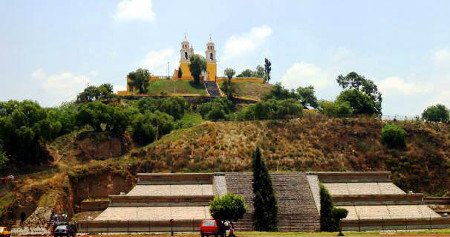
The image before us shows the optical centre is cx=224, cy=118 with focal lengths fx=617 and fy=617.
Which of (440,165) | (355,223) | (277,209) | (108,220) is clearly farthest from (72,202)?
(440,165)

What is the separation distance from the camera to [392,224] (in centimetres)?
4569

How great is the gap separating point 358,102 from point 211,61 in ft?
149

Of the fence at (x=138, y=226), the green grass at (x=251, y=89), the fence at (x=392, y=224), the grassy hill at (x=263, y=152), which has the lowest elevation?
the fence at (x=392, y=224)

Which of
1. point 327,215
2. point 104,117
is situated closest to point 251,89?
point 104,117

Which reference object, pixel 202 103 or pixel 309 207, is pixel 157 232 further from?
pixel 202 103

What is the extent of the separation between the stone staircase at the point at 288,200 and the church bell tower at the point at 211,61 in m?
67.4

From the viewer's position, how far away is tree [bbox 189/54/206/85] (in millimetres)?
112250

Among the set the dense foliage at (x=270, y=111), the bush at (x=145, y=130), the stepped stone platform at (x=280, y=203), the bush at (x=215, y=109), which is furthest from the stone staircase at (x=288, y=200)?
the bush at (x=215, y=109)

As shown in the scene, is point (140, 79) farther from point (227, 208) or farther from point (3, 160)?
point (227, 208)

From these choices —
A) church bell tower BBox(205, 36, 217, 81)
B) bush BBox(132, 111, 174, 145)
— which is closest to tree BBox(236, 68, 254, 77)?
church bell tower BBox(205, 36, 217, 81)

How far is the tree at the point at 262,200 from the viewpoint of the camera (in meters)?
45.7

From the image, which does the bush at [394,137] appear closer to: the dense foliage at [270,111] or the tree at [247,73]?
the dense foliage at [270,111]

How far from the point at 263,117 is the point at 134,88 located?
32047 mm

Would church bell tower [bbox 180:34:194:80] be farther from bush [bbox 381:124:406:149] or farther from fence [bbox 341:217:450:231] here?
fence [bbox 341:217:450:231]
